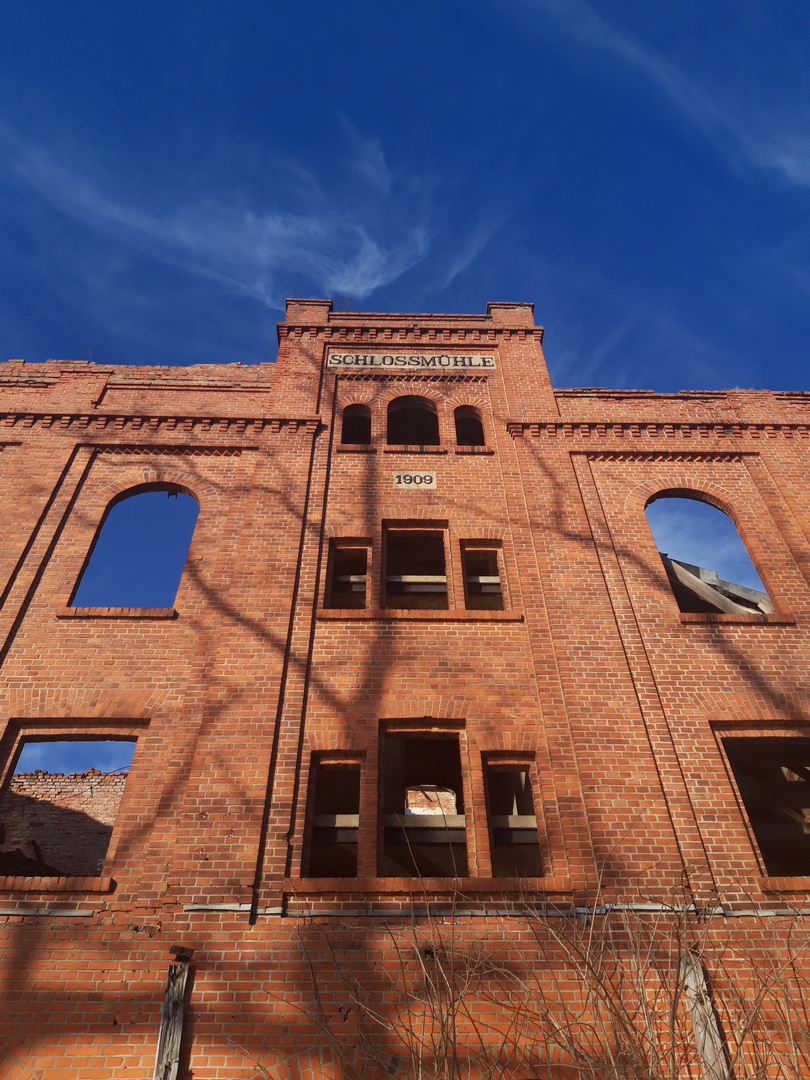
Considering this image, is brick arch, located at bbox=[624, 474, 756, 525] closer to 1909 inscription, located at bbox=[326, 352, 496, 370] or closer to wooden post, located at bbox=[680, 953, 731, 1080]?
1909 inscription, located at bbox=[326, 352, 496, 370]

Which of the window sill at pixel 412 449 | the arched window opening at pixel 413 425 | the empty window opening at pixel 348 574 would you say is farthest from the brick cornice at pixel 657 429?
the empty window opening at pixel 348 574

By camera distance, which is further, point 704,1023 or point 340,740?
point 340,740

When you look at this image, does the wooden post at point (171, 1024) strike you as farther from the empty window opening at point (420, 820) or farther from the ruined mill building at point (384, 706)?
the empty window opening at point (420, 820)

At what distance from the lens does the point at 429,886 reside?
7000mm

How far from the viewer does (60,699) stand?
8406mm

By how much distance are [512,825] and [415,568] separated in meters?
5.89

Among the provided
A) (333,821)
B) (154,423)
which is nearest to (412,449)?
(154,423)

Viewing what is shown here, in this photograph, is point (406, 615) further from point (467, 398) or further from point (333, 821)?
point (467, 398)

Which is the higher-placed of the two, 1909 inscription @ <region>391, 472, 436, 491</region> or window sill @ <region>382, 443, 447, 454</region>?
window sill @ <region>382, 443, 447, 454</region>

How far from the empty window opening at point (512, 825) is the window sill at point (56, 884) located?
159 inches

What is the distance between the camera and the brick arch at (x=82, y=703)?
8.30 metres

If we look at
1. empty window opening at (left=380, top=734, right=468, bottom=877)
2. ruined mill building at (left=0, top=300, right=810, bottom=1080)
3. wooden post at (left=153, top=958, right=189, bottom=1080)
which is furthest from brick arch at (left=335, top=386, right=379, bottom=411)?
wooden post at (left=153, top=958, right=189, bottom=1080)

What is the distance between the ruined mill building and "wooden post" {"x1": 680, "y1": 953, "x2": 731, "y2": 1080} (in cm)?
3

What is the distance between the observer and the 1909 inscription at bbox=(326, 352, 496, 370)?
13.4 meters
